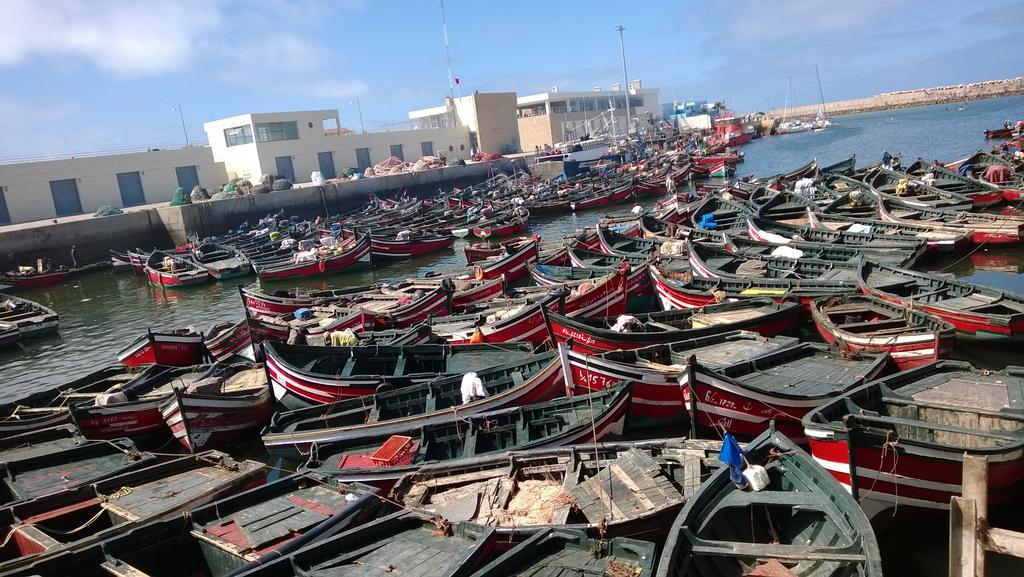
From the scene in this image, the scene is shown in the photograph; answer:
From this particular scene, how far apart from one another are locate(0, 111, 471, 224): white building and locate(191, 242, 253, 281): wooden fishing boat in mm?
17688

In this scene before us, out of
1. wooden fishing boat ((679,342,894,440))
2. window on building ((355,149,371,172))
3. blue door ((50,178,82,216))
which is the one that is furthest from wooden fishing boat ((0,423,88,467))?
window on building ((355,149,371,172))

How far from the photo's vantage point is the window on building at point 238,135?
64125mm

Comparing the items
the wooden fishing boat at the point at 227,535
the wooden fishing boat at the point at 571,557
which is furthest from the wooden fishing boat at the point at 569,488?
the wooden fishing boat at the point at 227,535

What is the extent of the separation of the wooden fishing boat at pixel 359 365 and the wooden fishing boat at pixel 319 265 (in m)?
20.7

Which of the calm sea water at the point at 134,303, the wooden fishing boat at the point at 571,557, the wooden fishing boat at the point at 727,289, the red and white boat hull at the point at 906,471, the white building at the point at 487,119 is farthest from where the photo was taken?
the white building at the point at 487,119

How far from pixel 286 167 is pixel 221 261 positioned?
26.7 meters

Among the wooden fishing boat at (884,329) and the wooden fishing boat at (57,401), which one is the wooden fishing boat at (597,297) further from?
the wooden fishing boat at (57,401)

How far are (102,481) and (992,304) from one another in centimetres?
1950

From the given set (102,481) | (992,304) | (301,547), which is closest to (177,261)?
(102,481)

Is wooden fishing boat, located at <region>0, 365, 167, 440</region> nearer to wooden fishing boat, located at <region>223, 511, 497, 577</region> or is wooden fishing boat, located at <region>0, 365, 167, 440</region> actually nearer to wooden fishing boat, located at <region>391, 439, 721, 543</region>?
wooden fishing boat, located at <region>391, 439, 721, 543</region>

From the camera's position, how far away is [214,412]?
15.4m

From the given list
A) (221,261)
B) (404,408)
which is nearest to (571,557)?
(404,408)

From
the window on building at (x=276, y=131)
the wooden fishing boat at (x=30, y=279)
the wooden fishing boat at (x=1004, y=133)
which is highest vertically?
the window on building at (x=276, y=131)

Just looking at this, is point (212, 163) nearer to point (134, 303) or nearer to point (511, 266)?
point (134, 303)
